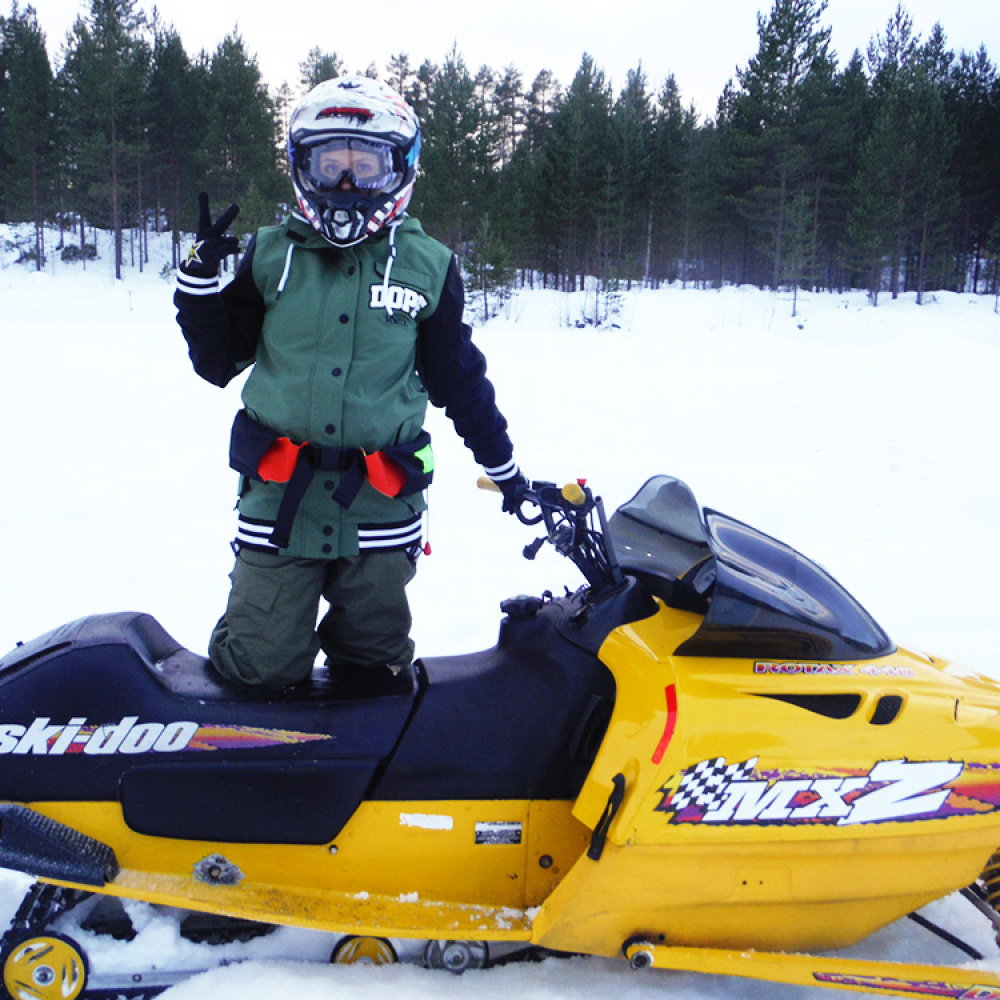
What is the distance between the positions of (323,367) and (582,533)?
0.70m

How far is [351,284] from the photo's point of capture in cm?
187

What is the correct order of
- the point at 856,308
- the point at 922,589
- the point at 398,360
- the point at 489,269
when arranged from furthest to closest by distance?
the point at 856,308 < the point at 489,269 < the point at 922,589 < the point at 398,360

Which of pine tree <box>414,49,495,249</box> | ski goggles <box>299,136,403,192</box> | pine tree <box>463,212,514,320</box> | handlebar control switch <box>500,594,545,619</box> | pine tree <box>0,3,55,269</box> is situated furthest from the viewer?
pine tree <box>0,3,55,269</box>

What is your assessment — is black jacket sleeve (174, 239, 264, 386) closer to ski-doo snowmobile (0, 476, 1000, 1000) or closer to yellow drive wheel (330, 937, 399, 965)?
ski-doo snowmobile (0, 476, 1000, 1000)

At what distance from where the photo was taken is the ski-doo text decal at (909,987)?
164 cm

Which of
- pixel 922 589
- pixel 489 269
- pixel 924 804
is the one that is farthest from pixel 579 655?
pixel 489 269

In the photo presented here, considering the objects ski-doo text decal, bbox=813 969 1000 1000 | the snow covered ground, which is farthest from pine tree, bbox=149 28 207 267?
ski-doo text decal, bbox=813 969 1000 1000

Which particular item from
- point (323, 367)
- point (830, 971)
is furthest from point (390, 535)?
point (830, 971)

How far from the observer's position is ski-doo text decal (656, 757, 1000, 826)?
1634 mm

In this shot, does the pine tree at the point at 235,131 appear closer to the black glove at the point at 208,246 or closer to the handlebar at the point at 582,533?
the black glove at the point at 208,246

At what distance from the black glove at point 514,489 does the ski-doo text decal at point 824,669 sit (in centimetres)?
71

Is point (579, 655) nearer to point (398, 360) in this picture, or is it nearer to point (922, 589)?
point (398, 360)

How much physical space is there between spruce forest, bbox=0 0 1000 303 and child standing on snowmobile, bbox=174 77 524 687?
18374mm

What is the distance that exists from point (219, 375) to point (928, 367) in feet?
33.8
